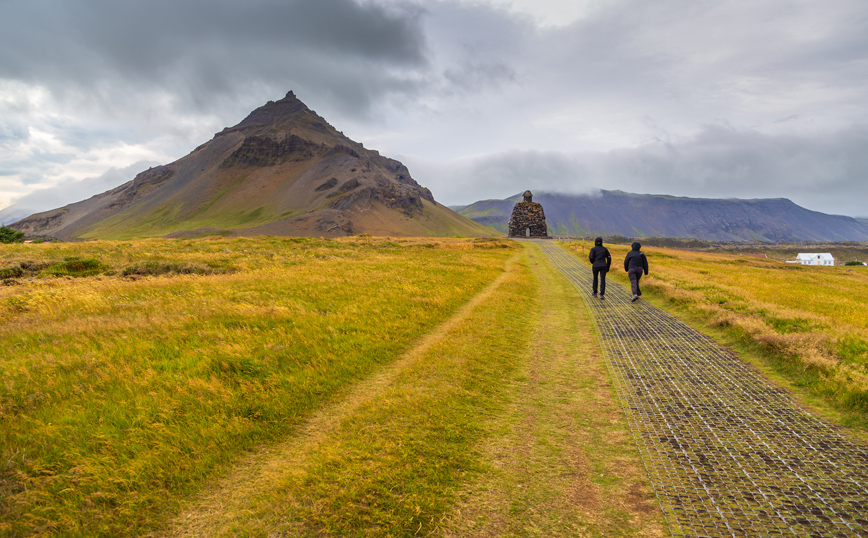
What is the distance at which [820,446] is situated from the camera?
5590mm

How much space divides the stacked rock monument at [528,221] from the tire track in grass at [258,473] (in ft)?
294

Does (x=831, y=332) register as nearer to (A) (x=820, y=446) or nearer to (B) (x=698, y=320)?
(B) (x=698, y=320)

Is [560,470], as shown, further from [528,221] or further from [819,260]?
[819,260]

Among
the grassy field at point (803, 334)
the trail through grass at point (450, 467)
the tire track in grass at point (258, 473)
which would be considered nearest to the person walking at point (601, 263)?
the grassy field at point (803, 334)

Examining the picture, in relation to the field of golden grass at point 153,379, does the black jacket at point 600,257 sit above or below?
above

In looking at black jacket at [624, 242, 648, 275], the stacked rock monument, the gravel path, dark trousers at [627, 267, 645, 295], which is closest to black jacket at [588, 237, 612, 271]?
black jacket at [624, 242, 648, 275]

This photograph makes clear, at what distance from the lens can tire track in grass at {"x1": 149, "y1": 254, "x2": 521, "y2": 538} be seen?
4613mm

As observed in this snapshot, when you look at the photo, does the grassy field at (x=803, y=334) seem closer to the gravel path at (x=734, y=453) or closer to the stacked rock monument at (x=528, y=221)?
the gravel path at (x=734, y=453)

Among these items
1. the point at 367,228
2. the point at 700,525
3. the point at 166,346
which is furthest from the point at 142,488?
the point at 367,228

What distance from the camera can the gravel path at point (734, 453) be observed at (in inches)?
167

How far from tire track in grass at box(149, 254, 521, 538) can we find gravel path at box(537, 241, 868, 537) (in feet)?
16.7

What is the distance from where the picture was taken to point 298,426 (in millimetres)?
6902

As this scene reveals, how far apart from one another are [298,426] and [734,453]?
7.17 metres

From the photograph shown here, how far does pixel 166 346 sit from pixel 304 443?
5.56m
